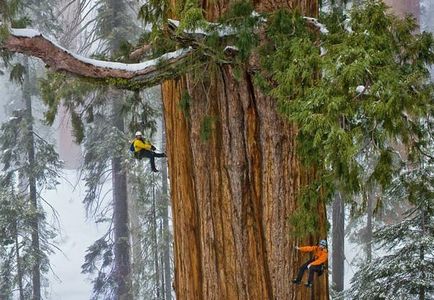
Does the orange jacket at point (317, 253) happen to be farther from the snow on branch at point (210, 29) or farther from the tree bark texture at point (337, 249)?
the tree bark texture at point (337, 249)

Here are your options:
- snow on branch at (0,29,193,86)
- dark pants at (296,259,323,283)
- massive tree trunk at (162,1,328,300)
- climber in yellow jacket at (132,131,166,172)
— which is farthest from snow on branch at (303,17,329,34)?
climber in yellow jacket at (132,131,166,172)

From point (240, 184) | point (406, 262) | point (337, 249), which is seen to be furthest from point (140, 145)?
point (337, 249)

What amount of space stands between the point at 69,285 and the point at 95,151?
1011cm

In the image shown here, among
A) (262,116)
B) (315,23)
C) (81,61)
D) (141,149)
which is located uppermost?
(315,23)

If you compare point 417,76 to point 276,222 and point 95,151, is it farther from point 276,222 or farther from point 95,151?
point 95,151

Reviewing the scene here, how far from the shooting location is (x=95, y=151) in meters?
14.7

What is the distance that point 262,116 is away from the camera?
3580mm

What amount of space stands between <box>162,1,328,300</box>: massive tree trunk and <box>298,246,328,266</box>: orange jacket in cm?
11

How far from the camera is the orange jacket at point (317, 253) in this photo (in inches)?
140

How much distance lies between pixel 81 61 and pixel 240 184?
120 centimetres

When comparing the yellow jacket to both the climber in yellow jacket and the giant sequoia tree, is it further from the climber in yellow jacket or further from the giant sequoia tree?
the giant sequoia tree

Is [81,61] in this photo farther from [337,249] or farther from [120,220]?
[337,249]

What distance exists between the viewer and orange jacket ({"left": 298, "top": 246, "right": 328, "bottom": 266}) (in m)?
3.55

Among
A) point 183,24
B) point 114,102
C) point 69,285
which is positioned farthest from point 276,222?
point 69,285
